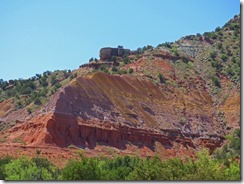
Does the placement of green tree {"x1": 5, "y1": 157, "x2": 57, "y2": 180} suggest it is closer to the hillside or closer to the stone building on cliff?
the hillside

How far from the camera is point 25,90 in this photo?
6512 cm

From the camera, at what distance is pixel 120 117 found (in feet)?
178

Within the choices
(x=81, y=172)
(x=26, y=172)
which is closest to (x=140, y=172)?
(x=81, y=172)

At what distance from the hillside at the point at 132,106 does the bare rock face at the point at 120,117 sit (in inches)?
3.8

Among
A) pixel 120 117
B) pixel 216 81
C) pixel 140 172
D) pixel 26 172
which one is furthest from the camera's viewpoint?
pixel 216 81

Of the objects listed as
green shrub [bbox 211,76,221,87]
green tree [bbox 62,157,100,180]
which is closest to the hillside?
green shrub [bbox 211,76,221,87]

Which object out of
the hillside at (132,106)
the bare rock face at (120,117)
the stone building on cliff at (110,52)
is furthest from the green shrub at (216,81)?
the stone building on cliff at (110,52)

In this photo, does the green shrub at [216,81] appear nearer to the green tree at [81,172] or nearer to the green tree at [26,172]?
the green tree at [26,172]

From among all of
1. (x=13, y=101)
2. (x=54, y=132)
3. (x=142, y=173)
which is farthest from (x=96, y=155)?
(x=142, y=173)

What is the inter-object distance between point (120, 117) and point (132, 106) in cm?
271

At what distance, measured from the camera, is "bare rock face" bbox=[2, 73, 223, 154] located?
49.7 metres

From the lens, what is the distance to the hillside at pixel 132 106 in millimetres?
49906

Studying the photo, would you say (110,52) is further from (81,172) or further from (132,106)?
(81,172)

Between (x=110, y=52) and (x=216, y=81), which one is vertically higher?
(x=110, y=52)
